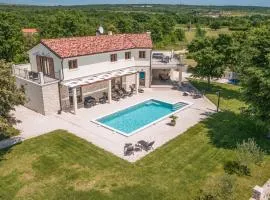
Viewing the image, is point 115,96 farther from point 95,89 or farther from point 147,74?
point 147,74

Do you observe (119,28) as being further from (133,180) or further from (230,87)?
(133,180)

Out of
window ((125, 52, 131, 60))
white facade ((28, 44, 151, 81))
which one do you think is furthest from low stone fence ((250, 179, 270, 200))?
window ((125, 52, 131, 60))

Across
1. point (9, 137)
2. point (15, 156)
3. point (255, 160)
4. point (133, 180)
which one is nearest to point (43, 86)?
point (9, 137)

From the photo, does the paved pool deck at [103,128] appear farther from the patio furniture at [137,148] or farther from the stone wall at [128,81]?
the stone wall at [128,81]

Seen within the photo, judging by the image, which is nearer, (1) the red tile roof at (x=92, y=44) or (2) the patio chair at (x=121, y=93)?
(1) the red tile roof at (x=92, y=44)

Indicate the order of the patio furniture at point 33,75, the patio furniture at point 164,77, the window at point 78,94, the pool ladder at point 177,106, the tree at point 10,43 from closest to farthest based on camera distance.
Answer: the patio furniture at point 33,75 → the window at point 78,94 → the pool ladder at point 177,106 → the patio furniture at point 164,77 → the tree at point 10,43

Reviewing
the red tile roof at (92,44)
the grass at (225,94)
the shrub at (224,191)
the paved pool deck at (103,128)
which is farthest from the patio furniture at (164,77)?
the shrub at (224,191)

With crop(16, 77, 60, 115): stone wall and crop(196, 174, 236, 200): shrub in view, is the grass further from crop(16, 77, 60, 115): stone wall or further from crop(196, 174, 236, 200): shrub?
crop(16, 77, 60, 115): stone wall
